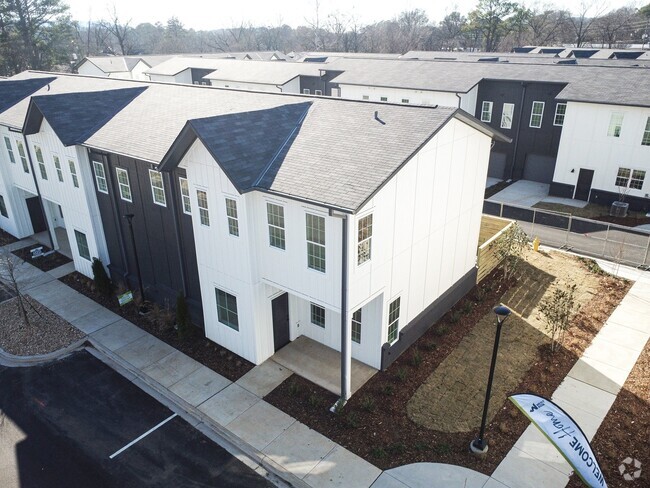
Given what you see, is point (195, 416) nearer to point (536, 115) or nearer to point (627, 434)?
point (627, 434)

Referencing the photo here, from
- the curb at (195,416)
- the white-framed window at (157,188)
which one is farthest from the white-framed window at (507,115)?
the curb at (195,416)

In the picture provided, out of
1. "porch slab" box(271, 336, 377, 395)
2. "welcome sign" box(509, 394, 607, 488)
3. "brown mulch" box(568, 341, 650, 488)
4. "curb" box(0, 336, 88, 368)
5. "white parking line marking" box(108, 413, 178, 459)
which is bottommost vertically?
"curb" box(0, 336, 88, 368)

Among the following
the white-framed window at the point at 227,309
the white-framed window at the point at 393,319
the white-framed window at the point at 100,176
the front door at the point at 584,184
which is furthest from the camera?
the front door at the point at 584,184

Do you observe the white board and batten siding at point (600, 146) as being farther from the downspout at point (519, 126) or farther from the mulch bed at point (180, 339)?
the mulch bed at point (180, 339)

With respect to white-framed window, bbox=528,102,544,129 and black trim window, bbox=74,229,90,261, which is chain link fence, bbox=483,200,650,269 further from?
black trim window, bbox=74,229,90,261

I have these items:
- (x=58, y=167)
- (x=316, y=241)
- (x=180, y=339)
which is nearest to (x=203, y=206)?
(x=316, y=241)

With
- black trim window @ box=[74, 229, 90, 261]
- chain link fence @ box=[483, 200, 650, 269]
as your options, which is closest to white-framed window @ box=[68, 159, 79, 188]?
black trim window @ box=[74, 229, 90, 261]

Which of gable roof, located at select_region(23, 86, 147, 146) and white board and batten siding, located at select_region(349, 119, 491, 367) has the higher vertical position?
gable roof, located at select_region(23, 86, 147, 146)
